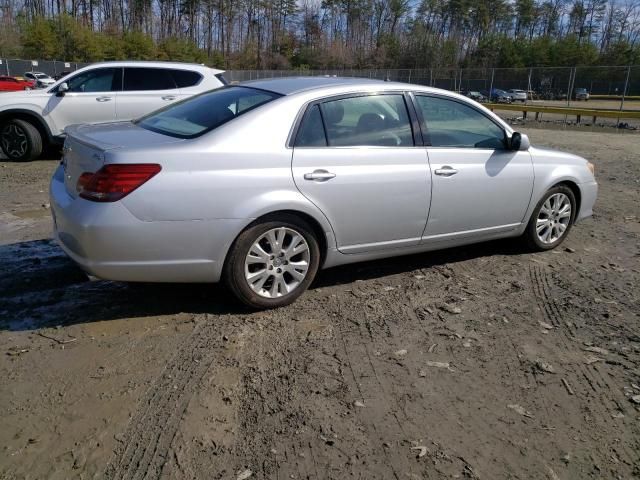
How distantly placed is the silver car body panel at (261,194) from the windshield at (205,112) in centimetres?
11

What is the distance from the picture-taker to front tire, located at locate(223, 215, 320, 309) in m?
3.73

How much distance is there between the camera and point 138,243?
3420mm

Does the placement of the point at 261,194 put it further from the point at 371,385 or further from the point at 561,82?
the point at 561,82

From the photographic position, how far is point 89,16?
232ft

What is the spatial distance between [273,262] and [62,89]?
24.1 feet

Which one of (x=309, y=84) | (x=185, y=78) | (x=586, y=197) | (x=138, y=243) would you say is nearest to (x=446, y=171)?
(x=309, y=84)

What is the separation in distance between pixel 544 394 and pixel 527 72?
31512mm

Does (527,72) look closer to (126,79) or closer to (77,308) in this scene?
(126,79)

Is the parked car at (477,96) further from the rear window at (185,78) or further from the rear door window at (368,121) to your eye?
the rear door window at (368,121)

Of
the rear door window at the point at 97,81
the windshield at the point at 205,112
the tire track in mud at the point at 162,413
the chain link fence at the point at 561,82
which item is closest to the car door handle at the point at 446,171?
the windshield at the point at 205,112

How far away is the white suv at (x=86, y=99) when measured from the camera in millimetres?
9188

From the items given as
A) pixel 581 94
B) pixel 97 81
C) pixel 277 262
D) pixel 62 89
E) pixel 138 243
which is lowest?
pixel 277 262

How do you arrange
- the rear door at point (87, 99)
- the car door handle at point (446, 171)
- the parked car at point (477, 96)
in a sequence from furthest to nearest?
the parked car at point (477, 96) → the rear door at point (87, 99) → the car door handle at point (446, 171)

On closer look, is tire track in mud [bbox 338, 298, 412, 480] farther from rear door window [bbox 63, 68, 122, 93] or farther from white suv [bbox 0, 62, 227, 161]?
rear door window [bbox 63, 68, 122, 93]
